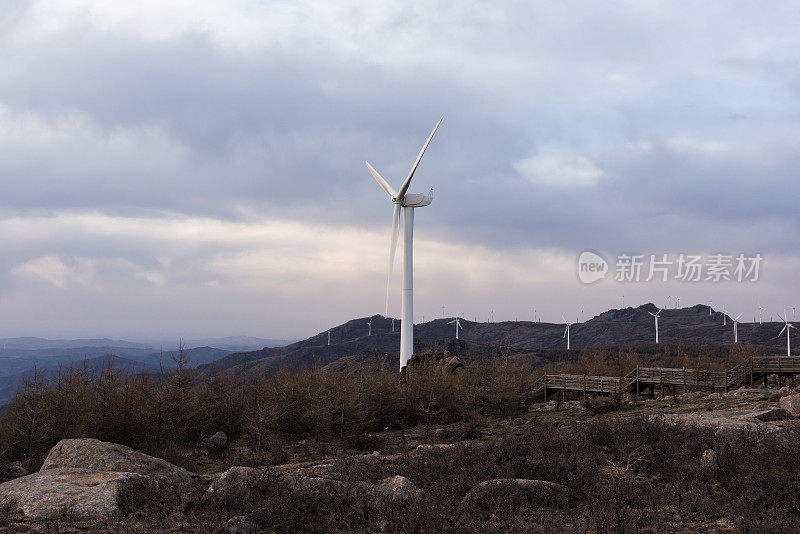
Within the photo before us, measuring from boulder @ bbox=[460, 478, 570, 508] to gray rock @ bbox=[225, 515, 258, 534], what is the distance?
3.94m

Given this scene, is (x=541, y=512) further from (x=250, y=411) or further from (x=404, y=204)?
(x=404, y=204)

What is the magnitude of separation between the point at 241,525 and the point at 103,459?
12212 mm

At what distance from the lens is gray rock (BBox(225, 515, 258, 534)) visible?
8.92 metres

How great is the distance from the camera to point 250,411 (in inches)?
1494

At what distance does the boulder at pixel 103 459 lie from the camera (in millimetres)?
17672

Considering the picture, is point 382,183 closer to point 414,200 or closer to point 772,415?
point 414,200

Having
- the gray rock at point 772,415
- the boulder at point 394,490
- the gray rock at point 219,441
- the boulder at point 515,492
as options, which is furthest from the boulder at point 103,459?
the gray rock at point 772,415

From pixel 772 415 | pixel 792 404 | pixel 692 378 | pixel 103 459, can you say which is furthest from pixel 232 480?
pixel 692 378

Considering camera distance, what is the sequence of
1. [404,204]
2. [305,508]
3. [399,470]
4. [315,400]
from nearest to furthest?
[305,508]
[399,470]
[315,400]
[404,204]

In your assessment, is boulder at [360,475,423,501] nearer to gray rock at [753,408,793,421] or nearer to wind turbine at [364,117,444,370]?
gray rock at [753,408,793,421]

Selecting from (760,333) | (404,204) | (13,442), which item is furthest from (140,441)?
(760,333)

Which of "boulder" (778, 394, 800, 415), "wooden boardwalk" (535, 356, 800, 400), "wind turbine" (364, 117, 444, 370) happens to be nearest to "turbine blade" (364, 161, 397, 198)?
"wind turbine" (364, 117, 444, 370)

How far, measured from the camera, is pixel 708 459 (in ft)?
41.9

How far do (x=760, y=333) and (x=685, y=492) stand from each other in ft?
Result: 695
